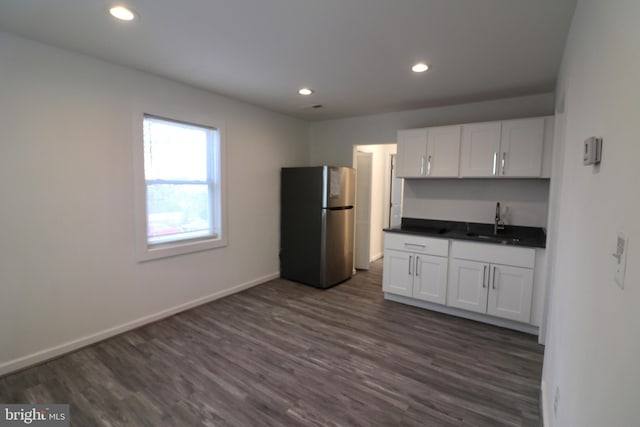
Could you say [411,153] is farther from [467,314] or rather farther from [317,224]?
[467,314]

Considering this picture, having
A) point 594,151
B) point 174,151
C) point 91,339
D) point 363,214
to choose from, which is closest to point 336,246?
point 363,214

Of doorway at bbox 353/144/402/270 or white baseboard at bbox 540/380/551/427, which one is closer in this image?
white baseboard at bbox 540/380/551/427

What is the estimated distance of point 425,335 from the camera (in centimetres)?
289

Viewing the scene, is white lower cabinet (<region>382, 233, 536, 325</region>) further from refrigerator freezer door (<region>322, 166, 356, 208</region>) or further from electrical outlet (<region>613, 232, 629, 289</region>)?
electrical outlet (<region>613, 232, 629, 289</region>)

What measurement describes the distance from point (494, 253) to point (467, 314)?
753 millimetres


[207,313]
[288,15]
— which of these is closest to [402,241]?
[207,313]

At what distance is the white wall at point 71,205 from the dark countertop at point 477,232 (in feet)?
9.01

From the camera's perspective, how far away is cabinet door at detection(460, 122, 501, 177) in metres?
3.22

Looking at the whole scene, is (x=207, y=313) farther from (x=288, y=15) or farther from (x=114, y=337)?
(x=288, y=15)

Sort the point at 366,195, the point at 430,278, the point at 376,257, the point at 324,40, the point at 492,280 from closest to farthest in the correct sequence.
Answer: the point at 324,40
the point at 492,280
the point at 430,278
the point at 366,195
the point at 376,257

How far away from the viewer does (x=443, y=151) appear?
11.6 feet

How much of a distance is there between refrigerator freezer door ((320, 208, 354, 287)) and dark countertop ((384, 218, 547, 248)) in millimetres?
808

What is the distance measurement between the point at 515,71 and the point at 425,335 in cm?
253

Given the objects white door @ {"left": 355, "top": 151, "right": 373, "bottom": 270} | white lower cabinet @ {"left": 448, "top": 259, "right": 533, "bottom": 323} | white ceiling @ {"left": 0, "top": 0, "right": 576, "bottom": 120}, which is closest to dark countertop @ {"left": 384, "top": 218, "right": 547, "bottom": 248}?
white lower cabinet @ {"left": 448, "top": 259, "right": 533, "bottom": 323}
